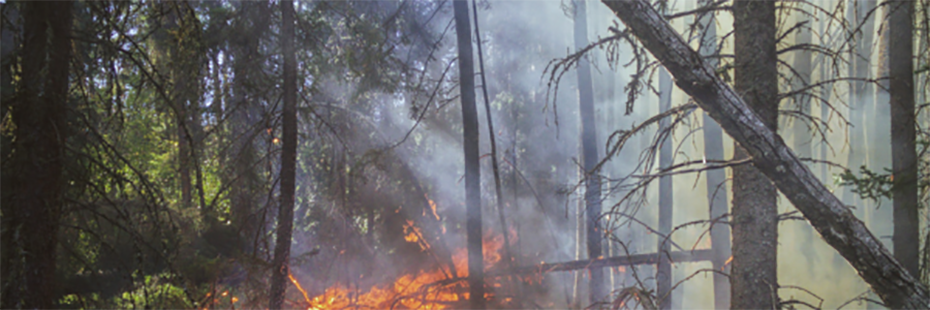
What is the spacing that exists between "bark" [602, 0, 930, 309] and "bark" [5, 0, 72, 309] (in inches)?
136

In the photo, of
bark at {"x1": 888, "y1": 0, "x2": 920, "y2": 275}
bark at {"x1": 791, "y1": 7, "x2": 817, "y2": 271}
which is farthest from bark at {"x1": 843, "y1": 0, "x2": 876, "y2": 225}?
bark at {"x1": 888, "y1": 0, "x2": 920, "y2": 275}

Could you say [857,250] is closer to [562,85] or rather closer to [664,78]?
[664,78]

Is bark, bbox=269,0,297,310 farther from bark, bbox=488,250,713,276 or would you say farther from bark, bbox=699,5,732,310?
bark, bbox=699,5,732,310

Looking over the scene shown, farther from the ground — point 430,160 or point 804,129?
point 430,160

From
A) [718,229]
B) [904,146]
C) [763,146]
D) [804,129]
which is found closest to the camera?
[763,146]

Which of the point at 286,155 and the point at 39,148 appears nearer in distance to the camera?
the point at 39,148

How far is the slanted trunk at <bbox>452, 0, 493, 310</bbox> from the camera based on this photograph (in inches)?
243

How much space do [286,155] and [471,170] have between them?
234 cm

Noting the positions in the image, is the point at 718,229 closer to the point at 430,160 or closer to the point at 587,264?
the point at 587,264

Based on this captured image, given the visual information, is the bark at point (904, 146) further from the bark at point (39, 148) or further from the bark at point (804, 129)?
the bark at point (39, 148)

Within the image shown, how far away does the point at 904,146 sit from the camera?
4.50 m

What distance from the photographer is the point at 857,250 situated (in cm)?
316

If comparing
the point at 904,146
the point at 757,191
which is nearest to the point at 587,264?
the point at 757,191

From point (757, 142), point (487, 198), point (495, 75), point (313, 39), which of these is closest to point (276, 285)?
point (313, 39)
